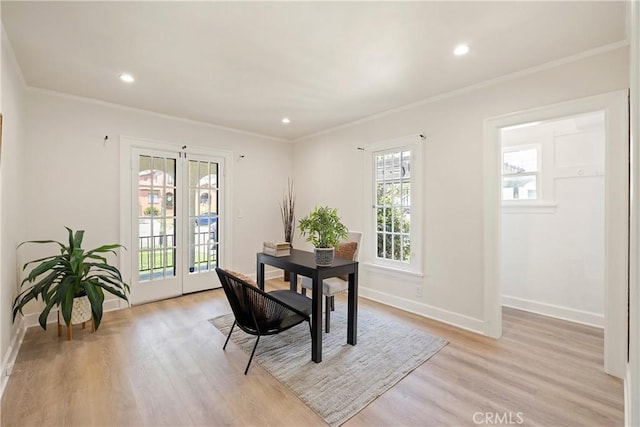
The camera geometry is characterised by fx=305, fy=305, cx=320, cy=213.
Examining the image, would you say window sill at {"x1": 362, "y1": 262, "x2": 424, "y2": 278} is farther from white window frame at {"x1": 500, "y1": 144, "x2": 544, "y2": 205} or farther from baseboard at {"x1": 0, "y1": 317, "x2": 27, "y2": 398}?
baseboard at {"x1": 0, "y1": 317, "x2": 27, "y2": 398}

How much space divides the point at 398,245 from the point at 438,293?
0.75m

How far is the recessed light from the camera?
240 cm

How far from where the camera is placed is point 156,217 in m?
4.13

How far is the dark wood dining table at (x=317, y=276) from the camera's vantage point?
8.12ft

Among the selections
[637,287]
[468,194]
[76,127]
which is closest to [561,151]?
[468,194]

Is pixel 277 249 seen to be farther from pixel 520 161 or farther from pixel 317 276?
pixel 520 161

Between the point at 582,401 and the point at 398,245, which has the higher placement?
the point at 398,245

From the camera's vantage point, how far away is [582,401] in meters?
2.04

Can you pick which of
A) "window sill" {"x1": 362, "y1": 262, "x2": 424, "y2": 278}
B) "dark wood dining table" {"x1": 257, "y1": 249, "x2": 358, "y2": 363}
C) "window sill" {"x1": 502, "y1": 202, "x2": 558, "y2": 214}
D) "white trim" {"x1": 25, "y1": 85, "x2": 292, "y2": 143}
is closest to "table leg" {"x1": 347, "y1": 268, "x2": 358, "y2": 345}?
"dark wood dining table" {"x1": 257, "y1": 249, "x2": 358, "y2": 363}

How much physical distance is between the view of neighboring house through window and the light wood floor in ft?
3.82

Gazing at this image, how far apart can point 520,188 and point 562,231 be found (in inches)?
27.4

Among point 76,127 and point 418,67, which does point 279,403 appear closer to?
point 418,67

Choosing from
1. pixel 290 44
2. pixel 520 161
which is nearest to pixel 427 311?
pixel 520 161

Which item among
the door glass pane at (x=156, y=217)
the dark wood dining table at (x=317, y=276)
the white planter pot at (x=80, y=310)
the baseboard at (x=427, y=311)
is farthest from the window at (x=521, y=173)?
the white planter pot at (x=80, y=310)
